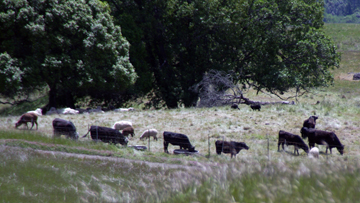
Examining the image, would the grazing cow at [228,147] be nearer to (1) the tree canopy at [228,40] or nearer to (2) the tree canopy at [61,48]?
(2) the tree canopy at [61,48]

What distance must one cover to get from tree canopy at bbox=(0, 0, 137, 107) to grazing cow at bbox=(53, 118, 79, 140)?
881 centimetres

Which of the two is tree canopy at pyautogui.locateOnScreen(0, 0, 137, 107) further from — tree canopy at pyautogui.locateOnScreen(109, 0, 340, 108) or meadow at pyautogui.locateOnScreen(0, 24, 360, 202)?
meadow at pyautogui.locateOnScreen(0, 24, 360, 202)

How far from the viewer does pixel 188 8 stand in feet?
109

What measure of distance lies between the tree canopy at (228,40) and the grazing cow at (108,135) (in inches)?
638

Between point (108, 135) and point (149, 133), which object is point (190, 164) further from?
point (108, 135)

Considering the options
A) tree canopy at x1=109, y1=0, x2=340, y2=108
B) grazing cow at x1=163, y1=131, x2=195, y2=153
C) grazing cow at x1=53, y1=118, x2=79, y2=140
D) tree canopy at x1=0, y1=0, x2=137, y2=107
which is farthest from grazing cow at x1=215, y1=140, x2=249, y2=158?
tree canopy at x1=109, y1=0, x2=340, y2=108

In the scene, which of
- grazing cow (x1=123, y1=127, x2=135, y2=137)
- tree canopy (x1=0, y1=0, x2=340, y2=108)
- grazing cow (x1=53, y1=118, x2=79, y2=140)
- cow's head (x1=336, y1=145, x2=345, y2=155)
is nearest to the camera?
cow's head (x1=336, y1=145, x2=345, y2=155)

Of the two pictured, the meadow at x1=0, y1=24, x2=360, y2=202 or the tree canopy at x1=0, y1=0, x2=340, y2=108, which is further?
the tree canopy at x1=0, y1=0, x2=340, y2=108

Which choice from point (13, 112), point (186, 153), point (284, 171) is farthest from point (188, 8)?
point (284, 171)

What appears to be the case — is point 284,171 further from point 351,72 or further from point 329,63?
point 351,72

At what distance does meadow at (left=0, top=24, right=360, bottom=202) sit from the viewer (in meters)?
5.02

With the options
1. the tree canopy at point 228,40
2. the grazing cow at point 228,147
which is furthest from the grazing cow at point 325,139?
the tree canopy at point 228,40

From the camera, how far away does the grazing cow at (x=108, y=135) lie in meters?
17.6

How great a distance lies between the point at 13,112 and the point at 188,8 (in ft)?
80.6
